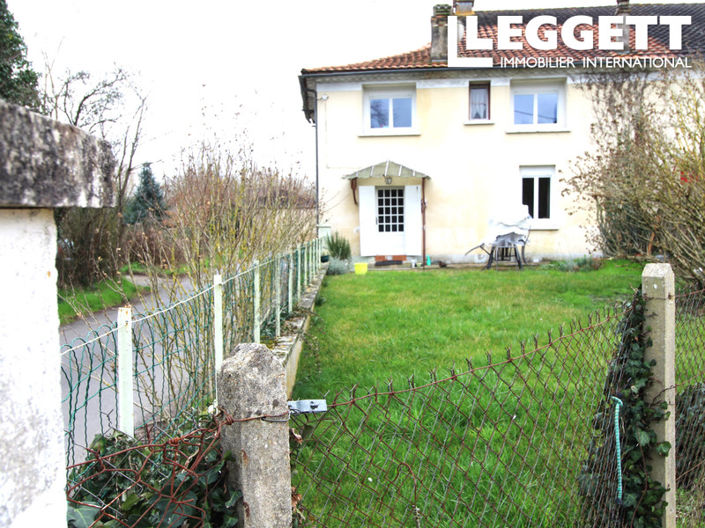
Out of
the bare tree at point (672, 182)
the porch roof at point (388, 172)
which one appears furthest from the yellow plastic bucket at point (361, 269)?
the bare tree at point (672, 182)

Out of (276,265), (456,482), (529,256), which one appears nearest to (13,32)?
(276,265)

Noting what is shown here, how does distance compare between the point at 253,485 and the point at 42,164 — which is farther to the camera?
the point at 253,485

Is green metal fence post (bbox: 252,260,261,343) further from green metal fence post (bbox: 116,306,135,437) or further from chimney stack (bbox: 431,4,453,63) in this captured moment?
chimney stack (bbox: 431,4,453,63)

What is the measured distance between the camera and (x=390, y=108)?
19.7 metres

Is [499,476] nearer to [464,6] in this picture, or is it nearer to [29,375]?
[29,375]

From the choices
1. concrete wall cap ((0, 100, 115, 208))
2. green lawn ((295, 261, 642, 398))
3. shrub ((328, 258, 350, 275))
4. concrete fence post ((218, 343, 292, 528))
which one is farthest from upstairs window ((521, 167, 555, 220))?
concrete wall cap ((0, 100, 115, 208))

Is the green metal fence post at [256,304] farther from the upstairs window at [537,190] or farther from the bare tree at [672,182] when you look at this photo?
the upstairs window at [537,190]

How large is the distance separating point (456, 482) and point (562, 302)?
7283mm

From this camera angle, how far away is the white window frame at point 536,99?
19.1 metres

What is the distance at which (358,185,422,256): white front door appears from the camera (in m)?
19.3

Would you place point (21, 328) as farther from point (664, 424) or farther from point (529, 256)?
point (529, 256)

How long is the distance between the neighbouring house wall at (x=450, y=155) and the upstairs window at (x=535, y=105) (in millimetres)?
452

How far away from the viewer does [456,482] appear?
3.66 m

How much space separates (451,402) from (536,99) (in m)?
18.8
